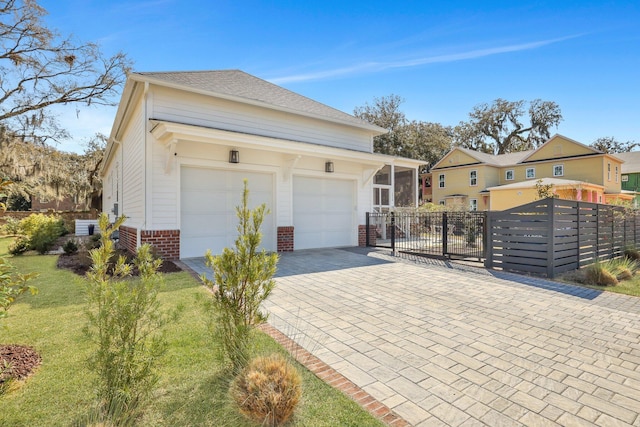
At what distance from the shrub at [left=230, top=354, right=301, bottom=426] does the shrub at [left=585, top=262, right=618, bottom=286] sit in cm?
732

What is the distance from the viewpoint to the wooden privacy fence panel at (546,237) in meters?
6.93

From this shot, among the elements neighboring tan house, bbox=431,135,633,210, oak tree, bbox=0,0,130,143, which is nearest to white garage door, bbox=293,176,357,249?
oak tree, bbox=0,0,130,143

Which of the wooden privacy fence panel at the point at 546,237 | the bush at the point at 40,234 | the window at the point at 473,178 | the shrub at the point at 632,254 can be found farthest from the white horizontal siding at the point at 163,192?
the window at the point at 473,178

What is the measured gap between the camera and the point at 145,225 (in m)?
7.84

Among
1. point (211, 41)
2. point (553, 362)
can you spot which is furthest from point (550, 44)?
point (553, 362)

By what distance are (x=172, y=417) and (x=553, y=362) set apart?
3460mm

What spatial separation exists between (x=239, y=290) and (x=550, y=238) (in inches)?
281

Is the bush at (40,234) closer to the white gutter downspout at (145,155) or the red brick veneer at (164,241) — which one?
the white gutter downspout at (145,155)

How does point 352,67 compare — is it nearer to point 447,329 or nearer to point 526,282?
point 526,282

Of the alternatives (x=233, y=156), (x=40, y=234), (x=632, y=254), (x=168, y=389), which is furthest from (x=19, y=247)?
(x=632, y=254)

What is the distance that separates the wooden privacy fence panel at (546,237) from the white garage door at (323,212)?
5.07m

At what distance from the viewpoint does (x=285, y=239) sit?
33.1ft

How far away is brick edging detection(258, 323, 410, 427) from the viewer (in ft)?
7.34

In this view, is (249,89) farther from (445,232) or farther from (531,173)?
(531,173)
